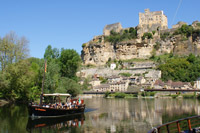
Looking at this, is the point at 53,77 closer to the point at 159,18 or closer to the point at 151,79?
the point at 151,79

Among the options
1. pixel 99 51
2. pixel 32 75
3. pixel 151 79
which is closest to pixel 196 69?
pixel 151 79

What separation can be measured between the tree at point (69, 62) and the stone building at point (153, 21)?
5175 cm

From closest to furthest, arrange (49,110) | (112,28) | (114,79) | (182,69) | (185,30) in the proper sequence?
1. (49,110)
2. (182,69)
3. (114,79)
4. (185,30)
5. (112,28)

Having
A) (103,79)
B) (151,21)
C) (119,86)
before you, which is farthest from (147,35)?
(119,86)

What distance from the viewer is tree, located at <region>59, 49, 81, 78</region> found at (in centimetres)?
4719

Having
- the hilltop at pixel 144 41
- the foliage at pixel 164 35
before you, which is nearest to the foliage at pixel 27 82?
the hilltop at pixel 144 41

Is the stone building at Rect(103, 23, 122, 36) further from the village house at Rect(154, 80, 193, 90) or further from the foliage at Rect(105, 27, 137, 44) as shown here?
the village house at Rect(154, 80, 193, 90)

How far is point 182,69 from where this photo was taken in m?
70.6

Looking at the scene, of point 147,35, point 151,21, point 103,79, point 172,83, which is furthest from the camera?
point 151,21

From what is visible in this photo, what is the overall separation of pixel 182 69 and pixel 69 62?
38.5 m

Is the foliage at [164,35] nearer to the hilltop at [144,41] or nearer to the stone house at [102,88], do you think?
the hilltop at [144,41]

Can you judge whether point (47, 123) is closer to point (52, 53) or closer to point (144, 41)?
point (52, 53)

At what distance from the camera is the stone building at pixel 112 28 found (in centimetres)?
10290

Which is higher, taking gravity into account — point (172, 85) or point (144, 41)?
point (144, 41)
